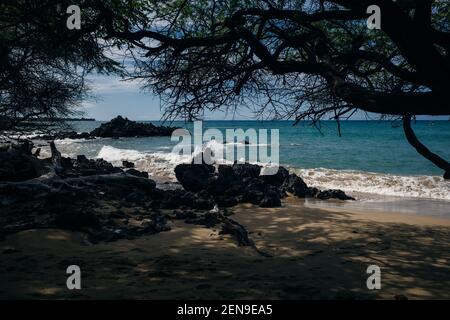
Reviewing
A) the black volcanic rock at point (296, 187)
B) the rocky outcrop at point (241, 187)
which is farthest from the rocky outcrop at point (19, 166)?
the black volcanic rock at point (296, 187)

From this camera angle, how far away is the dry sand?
16.3 ft

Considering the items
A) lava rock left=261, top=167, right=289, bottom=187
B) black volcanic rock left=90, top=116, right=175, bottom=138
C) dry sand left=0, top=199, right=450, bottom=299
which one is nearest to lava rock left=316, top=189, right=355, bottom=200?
lava rock left=261, top=167, right=289, bottom=187

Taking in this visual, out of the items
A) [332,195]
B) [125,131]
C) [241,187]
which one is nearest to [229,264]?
[241,187]

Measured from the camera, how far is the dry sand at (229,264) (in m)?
4.96


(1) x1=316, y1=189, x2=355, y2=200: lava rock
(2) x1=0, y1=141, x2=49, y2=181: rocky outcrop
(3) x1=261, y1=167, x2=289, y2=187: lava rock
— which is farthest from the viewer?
(3) x1=261, y1=167, x2=289, y2=187: lava rock

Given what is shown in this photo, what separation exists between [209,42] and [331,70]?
1675mm

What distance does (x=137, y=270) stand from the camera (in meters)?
5.78

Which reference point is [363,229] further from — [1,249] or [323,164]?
[323,164]

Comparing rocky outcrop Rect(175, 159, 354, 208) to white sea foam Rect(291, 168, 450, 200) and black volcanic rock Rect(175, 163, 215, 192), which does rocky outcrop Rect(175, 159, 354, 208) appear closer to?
black volcanic rock Rect(175, 163, 215, 192)

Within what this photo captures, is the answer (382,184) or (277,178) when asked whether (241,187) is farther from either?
(382,184)

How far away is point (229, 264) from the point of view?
20.5 feet

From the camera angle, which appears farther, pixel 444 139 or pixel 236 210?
pixel 444 139

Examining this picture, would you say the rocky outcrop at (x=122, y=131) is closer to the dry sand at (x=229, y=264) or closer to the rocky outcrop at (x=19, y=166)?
the rocky outcrop at (x=19, y=166)
